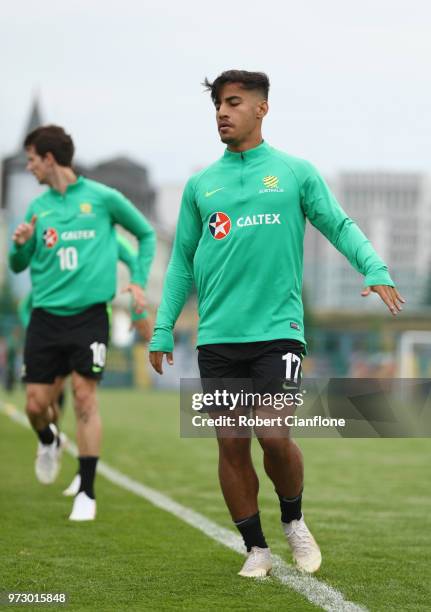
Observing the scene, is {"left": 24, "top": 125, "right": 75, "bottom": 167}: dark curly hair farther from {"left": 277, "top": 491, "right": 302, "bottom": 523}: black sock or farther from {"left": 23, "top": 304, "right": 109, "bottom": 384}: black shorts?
{"left": 277, "top": 491, "right": 302, "bottom": 523}: black sock

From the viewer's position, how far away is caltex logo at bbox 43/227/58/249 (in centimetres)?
843

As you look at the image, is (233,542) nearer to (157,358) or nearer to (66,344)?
(157,358)

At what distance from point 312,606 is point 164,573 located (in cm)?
109

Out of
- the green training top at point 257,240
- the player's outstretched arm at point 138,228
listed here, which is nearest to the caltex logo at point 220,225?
the green training top at point 257,240

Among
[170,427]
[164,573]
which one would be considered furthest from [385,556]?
[170,427]

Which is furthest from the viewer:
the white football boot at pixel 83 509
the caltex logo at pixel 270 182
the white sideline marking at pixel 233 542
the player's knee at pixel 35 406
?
the player's knee at pixel 35 406

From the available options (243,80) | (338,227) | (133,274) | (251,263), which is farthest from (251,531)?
(133,274)

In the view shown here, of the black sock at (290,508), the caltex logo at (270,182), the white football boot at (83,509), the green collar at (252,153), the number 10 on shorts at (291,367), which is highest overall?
the green collar at (252,153)

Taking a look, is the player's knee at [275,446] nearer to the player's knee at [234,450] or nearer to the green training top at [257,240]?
the player's knee at [234,450]

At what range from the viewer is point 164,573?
5969 millimetres

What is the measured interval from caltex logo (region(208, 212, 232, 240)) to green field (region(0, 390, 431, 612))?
1529mm

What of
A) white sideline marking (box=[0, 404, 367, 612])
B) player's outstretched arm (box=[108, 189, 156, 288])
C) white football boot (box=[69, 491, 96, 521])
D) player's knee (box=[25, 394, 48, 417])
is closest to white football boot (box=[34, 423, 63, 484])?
player's knee (box=[25, 394, 48, 417])

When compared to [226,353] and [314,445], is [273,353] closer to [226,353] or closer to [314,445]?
[226,353]

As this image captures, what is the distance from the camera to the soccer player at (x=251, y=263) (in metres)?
5.75
